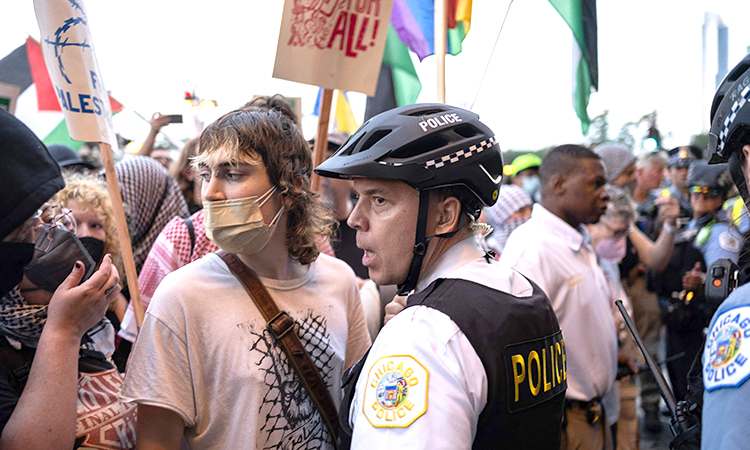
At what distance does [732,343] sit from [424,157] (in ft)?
3.23

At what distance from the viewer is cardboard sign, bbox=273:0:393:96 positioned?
3094 mm

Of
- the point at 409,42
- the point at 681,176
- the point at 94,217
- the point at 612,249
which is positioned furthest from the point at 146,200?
the point at 681,176

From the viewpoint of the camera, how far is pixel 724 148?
179 centimetres

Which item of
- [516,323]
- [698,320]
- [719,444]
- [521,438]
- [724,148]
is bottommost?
[698,320]

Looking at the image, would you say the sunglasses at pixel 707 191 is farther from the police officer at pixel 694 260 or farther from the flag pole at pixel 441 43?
the flag pole at pixel 441 43

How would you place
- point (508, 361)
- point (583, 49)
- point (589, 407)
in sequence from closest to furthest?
point (508, 361)
point (589, 407)
point (583, 49)

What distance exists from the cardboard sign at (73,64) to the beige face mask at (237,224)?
34.0 inches

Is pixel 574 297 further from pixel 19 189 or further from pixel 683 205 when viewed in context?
pixel 683 205

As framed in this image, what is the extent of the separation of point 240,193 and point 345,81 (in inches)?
45.9

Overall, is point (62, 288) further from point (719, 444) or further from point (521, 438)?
point (719, 444)

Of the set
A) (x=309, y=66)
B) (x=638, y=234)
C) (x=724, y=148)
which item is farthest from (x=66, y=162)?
(x=638, y=234)

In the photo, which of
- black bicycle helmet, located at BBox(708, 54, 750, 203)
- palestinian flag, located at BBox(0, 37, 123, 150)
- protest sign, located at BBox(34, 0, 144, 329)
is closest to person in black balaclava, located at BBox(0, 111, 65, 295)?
protest sign, located at BBox(34, 0, 144, 329)

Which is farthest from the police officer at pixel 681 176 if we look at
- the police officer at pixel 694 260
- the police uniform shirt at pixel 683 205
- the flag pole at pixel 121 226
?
Answer: the flag pole at pixel 121 226

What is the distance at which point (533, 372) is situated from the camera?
169 centimetres
